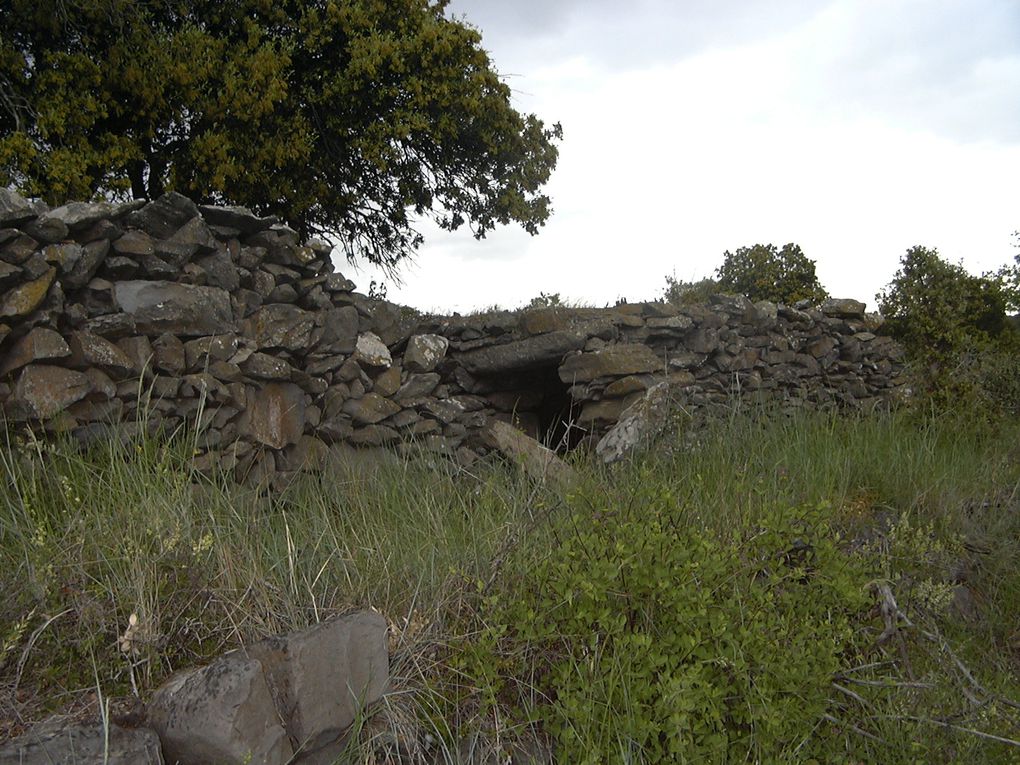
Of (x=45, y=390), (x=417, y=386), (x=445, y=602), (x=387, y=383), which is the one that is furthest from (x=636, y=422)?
(x=45, y=390)

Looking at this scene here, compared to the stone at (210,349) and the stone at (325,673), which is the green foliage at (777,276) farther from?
the stone at (325,673)

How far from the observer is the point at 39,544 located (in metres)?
3.30

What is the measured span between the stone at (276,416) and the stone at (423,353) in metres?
1.23

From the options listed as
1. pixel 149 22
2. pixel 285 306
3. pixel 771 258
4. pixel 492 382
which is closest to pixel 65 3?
pixel 149 22

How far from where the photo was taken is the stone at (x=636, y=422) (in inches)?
265

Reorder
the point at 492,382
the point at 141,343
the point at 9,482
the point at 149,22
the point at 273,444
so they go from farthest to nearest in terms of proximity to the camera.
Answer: the point at 149,22 < the point at 492,382 < the point at 273,444 < the point at 141,343 < the point at 9,482

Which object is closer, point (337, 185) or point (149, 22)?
point (149, 22)

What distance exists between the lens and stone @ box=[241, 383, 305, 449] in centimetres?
589

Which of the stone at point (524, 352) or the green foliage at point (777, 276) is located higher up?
the green foliage at point (777, 276)

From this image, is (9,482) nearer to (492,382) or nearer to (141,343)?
(141,343)

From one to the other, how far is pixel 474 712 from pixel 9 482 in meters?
2.77

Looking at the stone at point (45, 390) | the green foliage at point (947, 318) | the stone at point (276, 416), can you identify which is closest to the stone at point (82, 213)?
the stone at point (45, 390)

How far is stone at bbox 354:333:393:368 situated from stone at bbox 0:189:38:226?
2.51 meters

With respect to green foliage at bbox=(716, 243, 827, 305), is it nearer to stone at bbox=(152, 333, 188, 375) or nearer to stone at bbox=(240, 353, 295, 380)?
stone at bbox=(240, 353, 295, 380)
